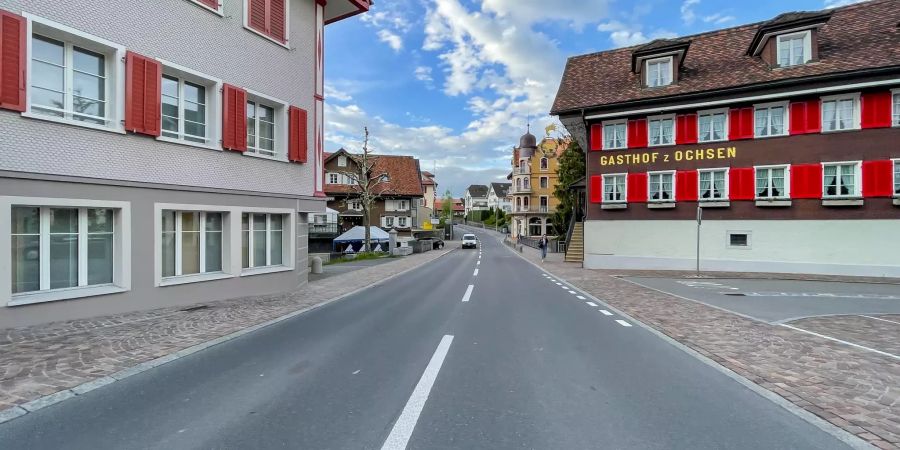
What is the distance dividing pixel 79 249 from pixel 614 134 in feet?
71.6

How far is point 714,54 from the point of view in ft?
74.3

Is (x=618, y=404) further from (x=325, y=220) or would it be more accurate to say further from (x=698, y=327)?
(x=325, y=220)

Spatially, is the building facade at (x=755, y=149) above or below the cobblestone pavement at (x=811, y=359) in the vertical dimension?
above

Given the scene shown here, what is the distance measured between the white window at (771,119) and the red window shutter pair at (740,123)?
0.26 metres

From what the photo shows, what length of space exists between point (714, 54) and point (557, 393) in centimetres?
2455

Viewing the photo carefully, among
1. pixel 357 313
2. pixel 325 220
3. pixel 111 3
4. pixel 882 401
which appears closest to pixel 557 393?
pixel 882 401

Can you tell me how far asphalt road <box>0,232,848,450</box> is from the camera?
349 cm

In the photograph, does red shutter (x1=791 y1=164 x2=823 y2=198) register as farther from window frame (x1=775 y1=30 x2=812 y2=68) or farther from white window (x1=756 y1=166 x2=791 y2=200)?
window frame (x1=775 y1=30 x2=812 y2=68)

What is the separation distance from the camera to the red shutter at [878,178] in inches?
722

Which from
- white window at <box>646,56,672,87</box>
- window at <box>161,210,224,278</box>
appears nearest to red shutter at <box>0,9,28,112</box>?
window at <box>161,210,224,278</box>

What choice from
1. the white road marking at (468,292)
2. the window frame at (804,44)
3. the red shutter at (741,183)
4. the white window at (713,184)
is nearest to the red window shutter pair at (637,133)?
the white window at (713,184)

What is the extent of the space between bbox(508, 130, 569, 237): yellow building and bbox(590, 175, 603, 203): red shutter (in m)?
42.7

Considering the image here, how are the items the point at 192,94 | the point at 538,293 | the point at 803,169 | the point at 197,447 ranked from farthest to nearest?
1. the point at 803,169
2. the point at 538,293
3. the point at 192,94
4. the point at 197,447

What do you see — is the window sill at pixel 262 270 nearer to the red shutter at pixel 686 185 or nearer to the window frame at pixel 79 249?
the window frame at pixel 79 249
